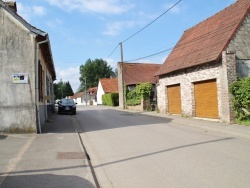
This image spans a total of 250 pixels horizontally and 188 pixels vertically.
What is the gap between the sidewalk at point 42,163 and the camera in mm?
6457

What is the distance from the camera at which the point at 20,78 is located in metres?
13.5

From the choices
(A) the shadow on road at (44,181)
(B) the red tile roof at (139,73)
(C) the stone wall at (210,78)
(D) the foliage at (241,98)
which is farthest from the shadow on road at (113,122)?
(B) the red tile roof at (139,73)

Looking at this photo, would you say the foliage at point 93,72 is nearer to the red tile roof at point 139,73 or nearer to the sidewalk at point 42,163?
the red tile roof at point 139,73

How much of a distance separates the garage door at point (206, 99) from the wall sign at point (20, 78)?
10.2 m

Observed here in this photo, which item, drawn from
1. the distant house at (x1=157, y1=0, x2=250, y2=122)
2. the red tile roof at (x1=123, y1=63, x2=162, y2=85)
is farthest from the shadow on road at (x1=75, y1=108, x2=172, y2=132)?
the red tile roof at (x1=123, y1=63, x2=162, y2=85)

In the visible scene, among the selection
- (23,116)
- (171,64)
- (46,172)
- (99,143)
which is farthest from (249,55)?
(46,172)

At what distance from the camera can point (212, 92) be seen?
A: 1872 cm

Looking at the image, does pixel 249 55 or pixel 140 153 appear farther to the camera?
pixel 249 55

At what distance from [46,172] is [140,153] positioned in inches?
124

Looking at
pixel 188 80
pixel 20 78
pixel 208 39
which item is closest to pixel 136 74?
pixel 188 80

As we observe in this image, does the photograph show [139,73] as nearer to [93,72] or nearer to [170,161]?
[170,161]

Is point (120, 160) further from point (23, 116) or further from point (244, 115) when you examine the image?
point (244, 115)

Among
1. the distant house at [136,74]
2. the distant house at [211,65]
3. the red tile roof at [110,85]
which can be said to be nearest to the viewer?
the distant house at [211,65]

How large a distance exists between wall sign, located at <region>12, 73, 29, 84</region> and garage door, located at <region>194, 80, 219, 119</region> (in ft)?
33.5
